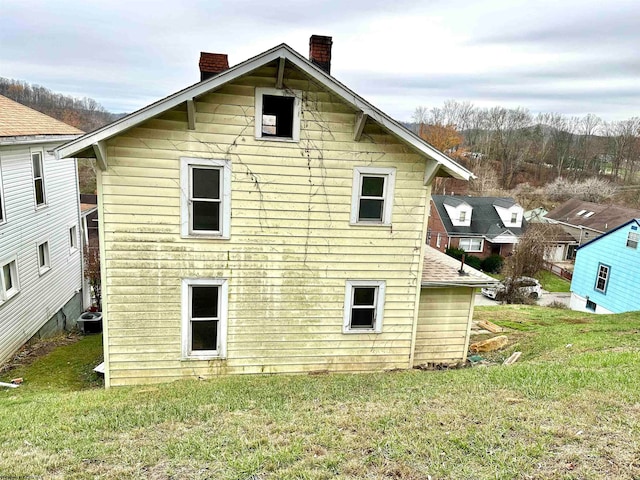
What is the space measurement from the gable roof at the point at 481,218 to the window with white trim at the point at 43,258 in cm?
3115

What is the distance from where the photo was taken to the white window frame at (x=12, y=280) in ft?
41.5

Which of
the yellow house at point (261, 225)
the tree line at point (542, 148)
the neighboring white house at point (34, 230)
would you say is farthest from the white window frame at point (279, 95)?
the tree line at point (542, 148)

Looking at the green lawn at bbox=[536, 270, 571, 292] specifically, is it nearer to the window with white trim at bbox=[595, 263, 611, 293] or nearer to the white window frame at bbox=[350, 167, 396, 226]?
the window with white trim at bbox=[595, 263, 611, 293]

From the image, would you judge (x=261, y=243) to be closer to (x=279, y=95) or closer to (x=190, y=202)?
(x=190, y=202)

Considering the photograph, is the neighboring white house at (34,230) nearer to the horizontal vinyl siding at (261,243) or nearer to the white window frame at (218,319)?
the horizontal vinyl siding at (261,243)

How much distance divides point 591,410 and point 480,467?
2.48 m

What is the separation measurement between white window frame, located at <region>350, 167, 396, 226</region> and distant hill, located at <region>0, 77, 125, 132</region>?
4620 centimetres

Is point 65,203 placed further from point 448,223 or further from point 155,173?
point 448,223

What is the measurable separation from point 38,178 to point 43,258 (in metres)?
3.14

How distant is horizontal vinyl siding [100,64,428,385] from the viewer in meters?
8.48

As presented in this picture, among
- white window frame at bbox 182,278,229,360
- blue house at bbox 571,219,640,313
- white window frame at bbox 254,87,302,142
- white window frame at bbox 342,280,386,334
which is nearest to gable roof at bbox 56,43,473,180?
white window frame at bbox 254,87,302,142

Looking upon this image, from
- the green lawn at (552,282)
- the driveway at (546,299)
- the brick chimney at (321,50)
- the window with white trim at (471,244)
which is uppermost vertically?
the brick chimney at (321,50)

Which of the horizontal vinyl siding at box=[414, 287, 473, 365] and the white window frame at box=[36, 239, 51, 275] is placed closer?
the horizontal vinyl siding at box=[414, 287, 473, 365]

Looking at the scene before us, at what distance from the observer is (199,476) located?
5.05 m
